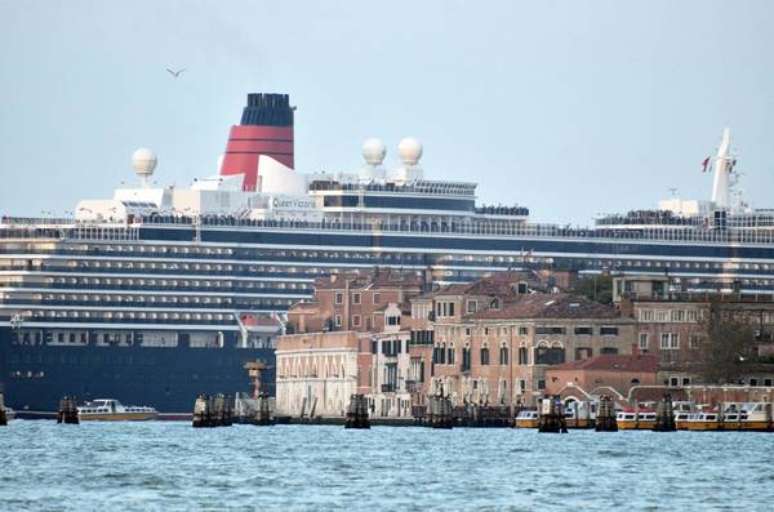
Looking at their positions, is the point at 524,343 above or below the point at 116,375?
below

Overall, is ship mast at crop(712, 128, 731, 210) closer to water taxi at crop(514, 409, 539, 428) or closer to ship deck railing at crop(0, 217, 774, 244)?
ship deck railing at crop(0, 217, 774, 244)

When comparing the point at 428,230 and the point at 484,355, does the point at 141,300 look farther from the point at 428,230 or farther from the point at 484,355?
the point at 484,355

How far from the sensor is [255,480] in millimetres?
94250

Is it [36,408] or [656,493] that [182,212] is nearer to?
[36,408]

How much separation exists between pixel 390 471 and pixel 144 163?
82.8 metres

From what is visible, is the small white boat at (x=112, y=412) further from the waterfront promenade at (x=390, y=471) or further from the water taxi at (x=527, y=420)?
the waterfront promenade at (x=390, y=471)

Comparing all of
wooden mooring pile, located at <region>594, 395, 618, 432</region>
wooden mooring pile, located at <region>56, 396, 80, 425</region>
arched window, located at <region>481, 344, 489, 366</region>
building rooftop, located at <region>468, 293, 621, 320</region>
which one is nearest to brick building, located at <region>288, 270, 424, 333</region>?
arched window, located at <region>481, 344, 489, 366</region>

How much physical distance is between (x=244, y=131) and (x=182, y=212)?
12.7 m

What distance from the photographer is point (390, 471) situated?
3900 inches

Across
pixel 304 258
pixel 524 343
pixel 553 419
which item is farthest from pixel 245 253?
pixel 553 419

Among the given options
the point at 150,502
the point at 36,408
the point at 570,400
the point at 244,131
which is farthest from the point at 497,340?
the point at 150,502

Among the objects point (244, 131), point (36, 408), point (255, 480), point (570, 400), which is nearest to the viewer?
point (255, 480)

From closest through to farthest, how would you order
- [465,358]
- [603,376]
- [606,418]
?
1. [606,418]
2. [603,376]
3. [465,358]

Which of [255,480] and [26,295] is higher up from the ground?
[26,295]
